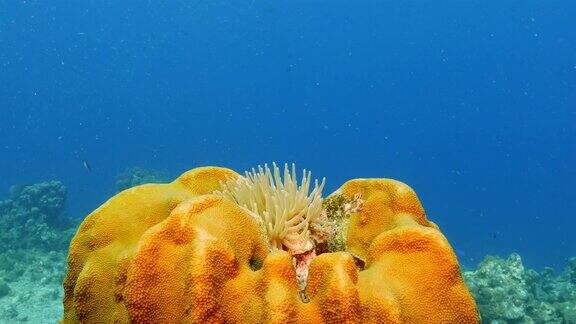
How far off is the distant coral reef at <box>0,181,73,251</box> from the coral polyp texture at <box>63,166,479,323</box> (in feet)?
47.4

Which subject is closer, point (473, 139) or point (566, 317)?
point (566, 317)

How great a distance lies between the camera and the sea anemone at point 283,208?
3.31 m

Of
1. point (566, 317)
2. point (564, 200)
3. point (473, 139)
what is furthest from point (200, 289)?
point (473, 139)

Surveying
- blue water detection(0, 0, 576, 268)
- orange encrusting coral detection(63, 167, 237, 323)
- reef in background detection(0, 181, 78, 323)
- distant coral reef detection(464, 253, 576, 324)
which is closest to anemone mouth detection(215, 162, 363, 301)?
orange encrusting coral detection(63, 167, 237, 323)

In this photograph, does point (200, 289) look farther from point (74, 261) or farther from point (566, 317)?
point (566, 317)

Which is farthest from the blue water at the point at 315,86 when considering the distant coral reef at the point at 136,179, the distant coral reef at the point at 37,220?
the distant coral reef at the point at 37,220

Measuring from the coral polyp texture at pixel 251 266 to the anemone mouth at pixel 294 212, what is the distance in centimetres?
1

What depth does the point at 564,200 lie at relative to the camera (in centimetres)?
10819

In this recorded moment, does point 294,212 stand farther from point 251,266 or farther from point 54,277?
point 54,277

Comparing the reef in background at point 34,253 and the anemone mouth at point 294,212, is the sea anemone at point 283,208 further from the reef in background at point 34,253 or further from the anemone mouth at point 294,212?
the reef in background at point 34,253

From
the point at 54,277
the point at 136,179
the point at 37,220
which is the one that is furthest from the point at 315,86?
the point at 54,277

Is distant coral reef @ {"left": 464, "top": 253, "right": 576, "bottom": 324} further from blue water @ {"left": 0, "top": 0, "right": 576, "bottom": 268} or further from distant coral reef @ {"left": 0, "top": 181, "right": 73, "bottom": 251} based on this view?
blue water @ {"left": 0, "top": 0, "right": 576, "bottom": 268}

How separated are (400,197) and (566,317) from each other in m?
9.56

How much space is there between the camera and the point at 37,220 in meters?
17.5
